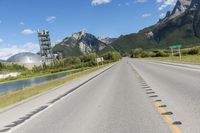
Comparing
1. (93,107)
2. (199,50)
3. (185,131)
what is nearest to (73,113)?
(93,107)

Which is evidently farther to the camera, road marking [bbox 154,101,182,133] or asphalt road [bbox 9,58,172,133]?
asphalt road [bbox 9,58,172,133]

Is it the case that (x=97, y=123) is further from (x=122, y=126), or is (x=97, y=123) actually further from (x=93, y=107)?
(x=93, y=107)

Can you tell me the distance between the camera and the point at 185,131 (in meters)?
8.28

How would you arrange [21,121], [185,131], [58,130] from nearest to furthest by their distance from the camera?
[185,131] → [58,130] → [21,121]

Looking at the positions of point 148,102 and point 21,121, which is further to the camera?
point 148,102

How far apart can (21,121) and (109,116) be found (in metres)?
3.00

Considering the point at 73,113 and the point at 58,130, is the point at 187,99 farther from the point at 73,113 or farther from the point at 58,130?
the point at 58,130

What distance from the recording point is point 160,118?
10.3 meters

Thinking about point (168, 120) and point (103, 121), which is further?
point (103, 121)

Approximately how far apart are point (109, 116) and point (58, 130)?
6.99 ft

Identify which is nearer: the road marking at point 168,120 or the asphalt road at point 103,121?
the road marking at point 168,120

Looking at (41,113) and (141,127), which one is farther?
(41,113)

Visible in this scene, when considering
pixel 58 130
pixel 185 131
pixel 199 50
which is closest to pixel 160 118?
pixel 185 131

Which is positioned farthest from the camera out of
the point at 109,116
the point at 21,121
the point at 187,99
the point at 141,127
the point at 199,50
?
the point at 199,50
